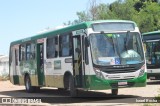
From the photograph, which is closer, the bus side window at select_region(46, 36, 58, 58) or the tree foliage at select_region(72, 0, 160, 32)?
the bus side window at select_region(46, 36, 58, 58)

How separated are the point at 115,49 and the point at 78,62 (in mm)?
1829

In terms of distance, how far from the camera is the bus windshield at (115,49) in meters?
17.1

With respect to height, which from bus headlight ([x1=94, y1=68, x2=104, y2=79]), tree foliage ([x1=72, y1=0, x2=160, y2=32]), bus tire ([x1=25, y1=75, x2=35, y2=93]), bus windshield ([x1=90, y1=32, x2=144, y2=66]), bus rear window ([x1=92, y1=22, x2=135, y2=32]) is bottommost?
bus tire ([x1=25, y1=75, x2=35, y2=93])

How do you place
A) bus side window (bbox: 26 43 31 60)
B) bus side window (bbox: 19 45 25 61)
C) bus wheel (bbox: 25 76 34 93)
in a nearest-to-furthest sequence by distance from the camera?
1. bus side window (bbox: 26 43 31 60)
2. bus wheel (bbox: 25 76 34 93)
3. bus side window (bbox: 19 45 25 61)

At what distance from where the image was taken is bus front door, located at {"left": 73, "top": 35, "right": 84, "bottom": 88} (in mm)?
18109

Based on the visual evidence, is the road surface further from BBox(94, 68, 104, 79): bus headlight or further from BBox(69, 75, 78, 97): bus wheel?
BBox(94, 68, 104, 79): bus headlight

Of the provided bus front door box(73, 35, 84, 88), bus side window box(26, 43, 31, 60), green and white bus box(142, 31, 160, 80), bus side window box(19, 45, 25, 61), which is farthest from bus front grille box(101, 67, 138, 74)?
bus side window box(19, 45, 25, 61)

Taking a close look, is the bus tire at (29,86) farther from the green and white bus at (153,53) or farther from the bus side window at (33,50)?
the green and white bus at (153,53)

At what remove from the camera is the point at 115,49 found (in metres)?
17.3

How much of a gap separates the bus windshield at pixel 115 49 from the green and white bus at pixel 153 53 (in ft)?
31.2

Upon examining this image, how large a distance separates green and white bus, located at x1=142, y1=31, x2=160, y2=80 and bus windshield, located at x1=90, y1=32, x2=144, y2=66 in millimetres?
9513

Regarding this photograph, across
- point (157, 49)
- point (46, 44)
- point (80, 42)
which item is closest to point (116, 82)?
point (80, 42)

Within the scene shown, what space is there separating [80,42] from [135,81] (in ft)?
8.69

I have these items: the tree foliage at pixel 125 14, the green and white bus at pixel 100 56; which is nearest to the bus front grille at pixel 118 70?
the green and white bus at pixel 100 56
